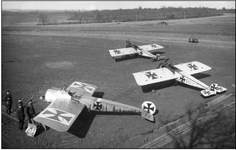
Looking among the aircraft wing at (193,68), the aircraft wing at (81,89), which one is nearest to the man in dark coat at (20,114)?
the aircraft wing at (81,89)

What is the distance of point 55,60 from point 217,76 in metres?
18.8

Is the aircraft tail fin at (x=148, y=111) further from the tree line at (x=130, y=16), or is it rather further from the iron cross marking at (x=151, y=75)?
the tree line at (x=130, y=16)

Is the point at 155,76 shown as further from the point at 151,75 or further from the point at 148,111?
the point at 148,111

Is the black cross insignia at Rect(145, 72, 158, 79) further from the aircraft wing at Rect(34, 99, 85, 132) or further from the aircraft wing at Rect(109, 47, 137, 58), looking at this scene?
the aircraft wing at Rect(109, 47, 137, 58)

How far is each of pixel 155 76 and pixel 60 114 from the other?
8.35 m

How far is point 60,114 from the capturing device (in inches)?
361

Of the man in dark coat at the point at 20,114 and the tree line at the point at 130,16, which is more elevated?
the tree line at the point at 130,16

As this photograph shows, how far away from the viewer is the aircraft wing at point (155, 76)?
45.2 feet

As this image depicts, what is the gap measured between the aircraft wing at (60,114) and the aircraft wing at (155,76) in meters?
5.49

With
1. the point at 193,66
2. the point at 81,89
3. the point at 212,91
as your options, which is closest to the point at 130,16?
the point at 193,66

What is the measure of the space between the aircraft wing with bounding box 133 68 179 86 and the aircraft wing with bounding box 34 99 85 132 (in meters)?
5.49

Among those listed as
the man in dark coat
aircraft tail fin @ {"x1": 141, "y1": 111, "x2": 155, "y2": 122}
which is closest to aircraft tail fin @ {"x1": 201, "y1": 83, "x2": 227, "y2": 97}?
aircraft tail fin @ {"x1": 141, "y1": 111, "x2": 155, "y2": 122}

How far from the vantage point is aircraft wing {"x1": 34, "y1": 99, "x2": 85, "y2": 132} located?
8.30 m

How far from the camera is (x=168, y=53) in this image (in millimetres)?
26109
